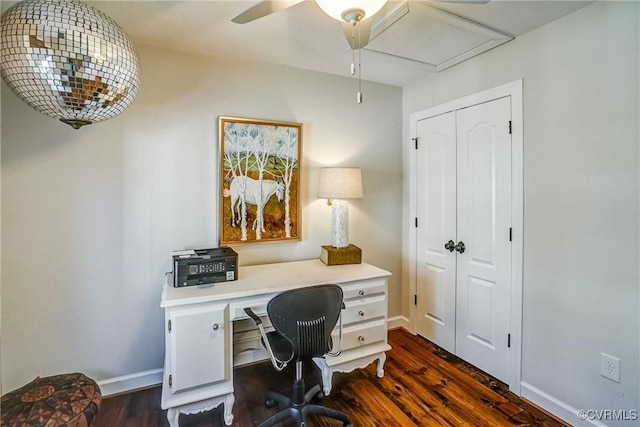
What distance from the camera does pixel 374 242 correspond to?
301 cm

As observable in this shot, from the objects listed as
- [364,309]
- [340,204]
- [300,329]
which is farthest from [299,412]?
[340,204]

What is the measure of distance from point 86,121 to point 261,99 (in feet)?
3.94

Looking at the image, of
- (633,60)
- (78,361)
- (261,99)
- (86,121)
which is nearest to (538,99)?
(633,60)

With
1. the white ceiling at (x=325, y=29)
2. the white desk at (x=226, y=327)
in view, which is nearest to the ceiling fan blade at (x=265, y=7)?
the white ceiling at (x=325, y=29)

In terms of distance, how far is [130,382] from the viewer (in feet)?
7.11

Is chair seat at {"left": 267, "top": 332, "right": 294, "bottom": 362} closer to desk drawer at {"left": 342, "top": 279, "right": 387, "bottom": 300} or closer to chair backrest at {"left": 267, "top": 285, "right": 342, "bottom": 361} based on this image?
chair backrest at {"left": 267, "top": 285, "right": 342, "bottom": 361}

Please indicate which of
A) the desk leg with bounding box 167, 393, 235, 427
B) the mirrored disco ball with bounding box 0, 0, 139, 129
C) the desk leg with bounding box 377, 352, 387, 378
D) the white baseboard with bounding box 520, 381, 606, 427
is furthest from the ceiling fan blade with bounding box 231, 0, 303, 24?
the white baseboard with bounding box 520, 381, 606, 427

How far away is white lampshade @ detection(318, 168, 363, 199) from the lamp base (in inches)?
16.6

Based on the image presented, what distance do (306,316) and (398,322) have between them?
1795 millimetres

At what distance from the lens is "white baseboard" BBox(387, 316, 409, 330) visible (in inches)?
123

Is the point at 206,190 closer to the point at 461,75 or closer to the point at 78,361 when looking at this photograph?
the point at 78,361

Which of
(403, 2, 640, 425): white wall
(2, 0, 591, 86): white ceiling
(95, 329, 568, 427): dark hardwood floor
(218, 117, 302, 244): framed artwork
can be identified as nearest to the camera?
(403, 2, 640, 425): white wall

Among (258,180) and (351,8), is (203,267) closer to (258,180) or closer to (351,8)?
(258,180)

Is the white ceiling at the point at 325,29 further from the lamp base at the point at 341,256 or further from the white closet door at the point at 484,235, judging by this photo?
the lamp base at the point at 341,256
